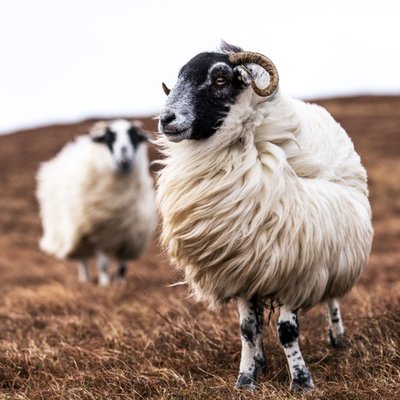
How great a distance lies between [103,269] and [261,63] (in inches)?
302

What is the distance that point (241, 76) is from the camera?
4602 mm

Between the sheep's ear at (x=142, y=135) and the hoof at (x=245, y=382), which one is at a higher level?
the hoof at (x=245, y=382)

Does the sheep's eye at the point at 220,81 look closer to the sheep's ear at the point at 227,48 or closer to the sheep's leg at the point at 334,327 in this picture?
the sheep's ear at the point at 227,48

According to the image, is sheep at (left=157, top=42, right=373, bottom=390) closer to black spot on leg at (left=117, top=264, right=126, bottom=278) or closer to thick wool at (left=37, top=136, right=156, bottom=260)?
thick wool at (left=37, top=136, right=156, bottom=260)

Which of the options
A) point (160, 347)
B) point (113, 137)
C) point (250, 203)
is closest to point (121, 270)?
point (113, 137)

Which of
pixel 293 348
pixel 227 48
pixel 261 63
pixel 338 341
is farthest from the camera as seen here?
pixel 338 341

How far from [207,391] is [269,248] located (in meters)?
0.93

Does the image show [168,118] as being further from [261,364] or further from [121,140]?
[121,140]

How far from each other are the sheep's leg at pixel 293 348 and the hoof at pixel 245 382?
24 cm

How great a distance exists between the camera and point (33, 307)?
339 inches

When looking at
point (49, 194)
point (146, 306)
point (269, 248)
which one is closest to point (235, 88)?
point (269, 248)

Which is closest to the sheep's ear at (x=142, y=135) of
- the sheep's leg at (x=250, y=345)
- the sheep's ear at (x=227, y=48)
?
the sheep's ear at (x=227, y=48)

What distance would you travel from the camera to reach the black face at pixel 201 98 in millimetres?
4473

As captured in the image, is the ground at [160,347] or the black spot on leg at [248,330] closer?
the ground at [160,347]
